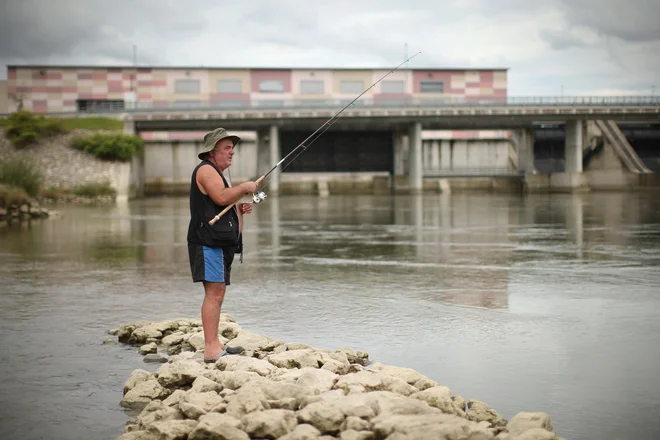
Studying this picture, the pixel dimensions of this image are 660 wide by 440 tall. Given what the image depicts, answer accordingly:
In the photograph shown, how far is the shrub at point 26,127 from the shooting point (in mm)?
70500

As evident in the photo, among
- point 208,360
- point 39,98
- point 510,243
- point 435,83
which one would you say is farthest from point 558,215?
point 39,98

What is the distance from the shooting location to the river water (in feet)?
23.0

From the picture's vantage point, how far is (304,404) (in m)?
6.22

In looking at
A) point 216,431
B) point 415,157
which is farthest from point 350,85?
point 216,431

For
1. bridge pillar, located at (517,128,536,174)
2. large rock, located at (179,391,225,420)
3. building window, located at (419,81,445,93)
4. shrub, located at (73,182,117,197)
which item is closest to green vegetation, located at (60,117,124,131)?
shrub, located at (73,182,117,197)

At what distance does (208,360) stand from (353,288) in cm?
538

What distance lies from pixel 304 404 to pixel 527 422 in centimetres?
164

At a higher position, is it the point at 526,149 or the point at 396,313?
the point at 526,149

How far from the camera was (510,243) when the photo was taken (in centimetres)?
2080

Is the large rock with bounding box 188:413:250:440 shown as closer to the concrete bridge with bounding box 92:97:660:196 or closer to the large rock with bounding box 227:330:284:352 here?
the large rock with bounding box 227:330:284:352

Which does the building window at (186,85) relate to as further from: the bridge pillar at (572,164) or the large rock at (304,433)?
the large rock at (304,433)

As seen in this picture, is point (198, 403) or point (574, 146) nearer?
point (198, 403)

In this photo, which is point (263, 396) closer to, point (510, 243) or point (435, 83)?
point (510, 243)

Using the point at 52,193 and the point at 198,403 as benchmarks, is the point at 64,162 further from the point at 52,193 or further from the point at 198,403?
the point at 198,403
